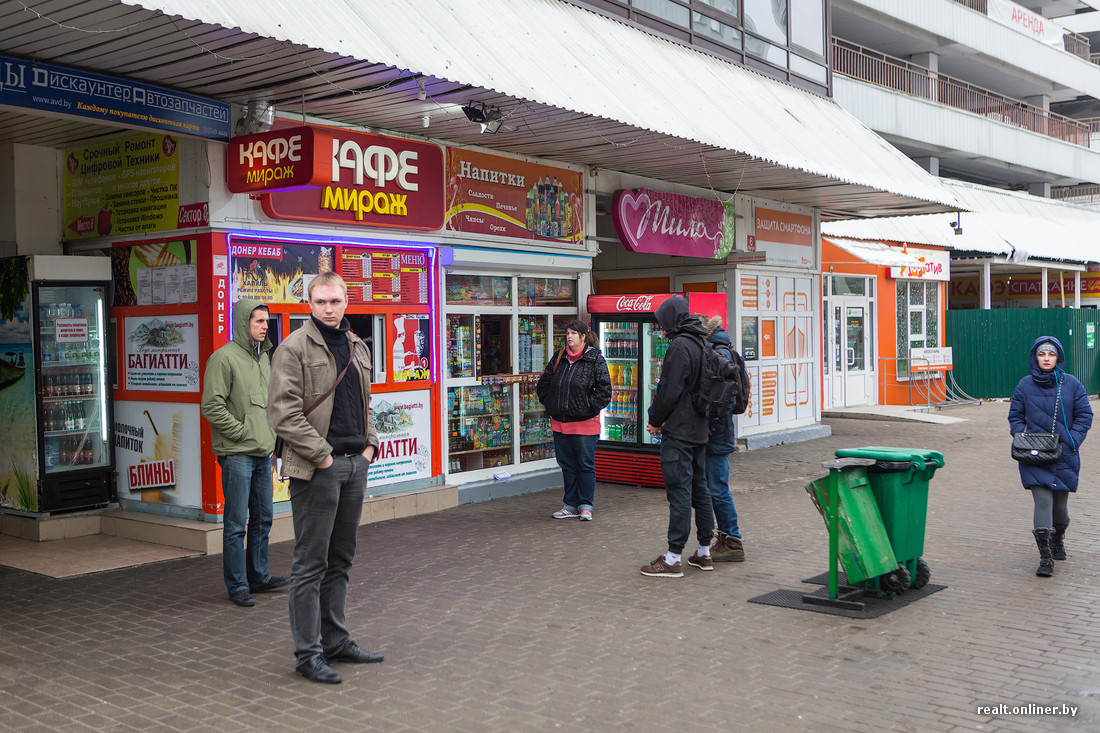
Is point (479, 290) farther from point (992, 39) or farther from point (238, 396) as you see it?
point (992, 39)

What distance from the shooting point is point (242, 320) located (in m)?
6.91

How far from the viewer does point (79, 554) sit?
8.16m

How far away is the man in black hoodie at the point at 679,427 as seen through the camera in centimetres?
736

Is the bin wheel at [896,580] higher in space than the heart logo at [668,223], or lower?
lower

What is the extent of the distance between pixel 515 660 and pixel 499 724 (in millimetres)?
915

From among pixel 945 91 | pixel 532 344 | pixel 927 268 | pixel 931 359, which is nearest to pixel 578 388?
pixel 532 344

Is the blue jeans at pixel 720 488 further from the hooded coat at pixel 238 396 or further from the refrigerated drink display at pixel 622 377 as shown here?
the refrigerated drink display at pixel 622 377

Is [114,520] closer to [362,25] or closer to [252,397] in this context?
[252,397]

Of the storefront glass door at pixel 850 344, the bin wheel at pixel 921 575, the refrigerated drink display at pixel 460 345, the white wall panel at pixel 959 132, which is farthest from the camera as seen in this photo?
the white wall panel at pixel 959 132

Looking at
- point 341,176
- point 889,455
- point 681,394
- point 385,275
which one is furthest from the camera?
point 385,275

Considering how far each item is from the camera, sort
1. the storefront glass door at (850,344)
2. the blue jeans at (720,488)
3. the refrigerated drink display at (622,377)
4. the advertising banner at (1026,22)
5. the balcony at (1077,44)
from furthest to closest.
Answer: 1. the balcony at (1077,44)
2. the advertising banner at (1026,22)
3. the storefront glass door at (850,344)
4. the refrigerated drink display at (622,377)
5. the blue jeans at (720,488)

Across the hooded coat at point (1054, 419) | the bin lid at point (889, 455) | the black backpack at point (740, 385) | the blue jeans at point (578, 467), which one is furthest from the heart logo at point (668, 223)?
the bin lid at point (889, 455)

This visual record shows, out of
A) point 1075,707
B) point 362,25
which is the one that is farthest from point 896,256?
point 1075,707

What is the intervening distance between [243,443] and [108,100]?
8.77ft
